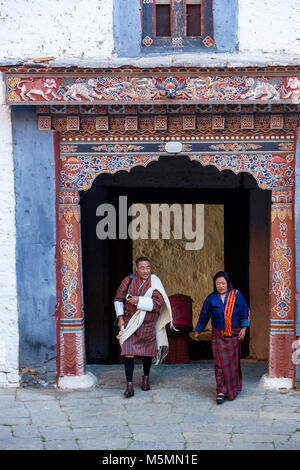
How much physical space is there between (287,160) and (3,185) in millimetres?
3004

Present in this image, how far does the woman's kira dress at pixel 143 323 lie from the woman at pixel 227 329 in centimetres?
62

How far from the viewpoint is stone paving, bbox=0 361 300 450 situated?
17.7ft

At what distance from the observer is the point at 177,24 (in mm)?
7211

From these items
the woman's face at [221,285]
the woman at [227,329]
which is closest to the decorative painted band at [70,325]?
the woman at [227,329]

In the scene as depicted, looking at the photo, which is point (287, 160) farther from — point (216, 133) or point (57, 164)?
point (57, 164)

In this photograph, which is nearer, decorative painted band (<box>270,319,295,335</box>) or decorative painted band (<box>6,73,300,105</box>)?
decorative painted band (<box>6,73,300,105</box>)

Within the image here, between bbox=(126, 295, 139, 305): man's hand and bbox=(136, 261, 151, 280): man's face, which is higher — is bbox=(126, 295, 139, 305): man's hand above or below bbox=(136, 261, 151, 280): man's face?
below

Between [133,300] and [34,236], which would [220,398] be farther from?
[34,236]

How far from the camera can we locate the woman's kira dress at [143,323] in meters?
6.75

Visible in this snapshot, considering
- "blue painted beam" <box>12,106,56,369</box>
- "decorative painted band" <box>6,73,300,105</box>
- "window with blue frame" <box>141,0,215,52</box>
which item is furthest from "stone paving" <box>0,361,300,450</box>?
"window with blue frame" <box>141,0,215,52</box>

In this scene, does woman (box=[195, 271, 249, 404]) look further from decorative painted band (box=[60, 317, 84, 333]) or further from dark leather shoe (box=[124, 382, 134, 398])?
decorative painted band (box=[60, 317, 84, 333])

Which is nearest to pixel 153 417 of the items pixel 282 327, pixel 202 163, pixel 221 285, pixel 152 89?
pixel 221 285

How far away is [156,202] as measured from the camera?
929cm

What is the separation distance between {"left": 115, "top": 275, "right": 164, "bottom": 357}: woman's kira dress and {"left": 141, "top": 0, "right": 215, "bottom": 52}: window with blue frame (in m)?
2.55
